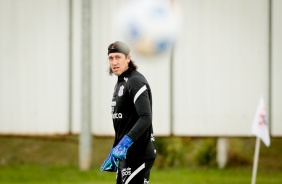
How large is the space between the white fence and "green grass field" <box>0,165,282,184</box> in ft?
2.40

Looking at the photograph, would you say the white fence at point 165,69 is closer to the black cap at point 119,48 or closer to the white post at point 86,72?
the white post at point 86,72

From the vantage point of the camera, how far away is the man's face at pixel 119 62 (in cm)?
605

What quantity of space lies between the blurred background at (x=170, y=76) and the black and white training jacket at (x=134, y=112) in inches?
254

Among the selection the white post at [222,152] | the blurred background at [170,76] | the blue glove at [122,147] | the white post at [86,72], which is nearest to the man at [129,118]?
the blue glove at [122,147]

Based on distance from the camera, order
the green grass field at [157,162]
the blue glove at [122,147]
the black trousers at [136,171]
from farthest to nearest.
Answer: the green grass field at [157,162] < the black trousers at [136,171] < the blue glove at [122,147]

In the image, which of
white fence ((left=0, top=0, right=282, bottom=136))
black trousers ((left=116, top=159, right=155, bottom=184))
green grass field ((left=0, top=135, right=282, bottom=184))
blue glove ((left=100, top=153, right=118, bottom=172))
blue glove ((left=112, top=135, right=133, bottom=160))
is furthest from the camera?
white fence ((left=0, top=0, right=282, bottom=136))

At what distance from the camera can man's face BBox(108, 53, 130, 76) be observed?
6.05m

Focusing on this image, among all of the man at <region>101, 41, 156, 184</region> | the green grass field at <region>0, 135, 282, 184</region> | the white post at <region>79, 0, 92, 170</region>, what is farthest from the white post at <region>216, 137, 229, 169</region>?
the man at <region>101, 41, 156, 184</region>

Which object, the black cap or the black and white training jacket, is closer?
the black and white training jacket

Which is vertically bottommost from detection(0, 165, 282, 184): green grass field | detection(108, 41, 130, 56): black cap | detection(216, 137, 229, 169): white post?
detection(0, 165, 282, 184): green grass field

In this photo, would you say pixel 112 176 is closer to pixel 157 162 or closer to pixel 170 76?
pixel 157 162

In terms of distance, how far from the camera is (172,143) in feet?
44.2

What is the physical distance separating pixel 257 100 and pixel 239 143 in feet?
3.92

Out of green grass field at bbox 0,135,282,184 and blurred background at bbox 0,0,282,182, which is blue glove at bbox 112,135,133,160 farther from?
blurred background at bbox 0,0,282,182
